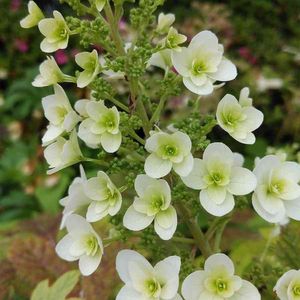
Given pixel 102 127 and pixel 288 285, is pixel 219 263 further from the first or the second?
pixel 102 127

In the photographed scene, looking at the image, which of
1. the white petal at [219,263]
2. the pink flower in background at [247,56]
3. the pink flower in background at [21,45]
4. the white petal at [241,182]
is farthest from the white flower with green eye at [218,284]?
the pink flower in background at [21,45]

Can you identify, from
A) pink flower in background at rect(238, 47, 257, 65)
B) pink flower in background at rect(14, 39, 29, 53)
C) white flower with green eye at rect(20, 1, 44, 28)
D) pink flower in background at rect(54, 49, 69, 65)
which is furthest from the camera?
pink flower in background at rect(14, 39, 29, 53)

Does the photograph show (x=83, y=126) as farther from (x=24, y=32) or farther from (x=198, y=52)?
(x=24, y=32)

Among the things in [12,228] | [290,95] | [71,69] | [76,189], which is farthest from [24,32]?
[76,189]

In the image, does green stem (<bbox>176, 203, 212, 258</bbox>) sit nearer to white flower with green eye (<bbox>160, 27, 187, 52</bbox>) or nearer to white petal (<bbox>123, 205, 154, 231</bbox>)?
white petal (<bbox>123, 205, 154, 231</bbox>)

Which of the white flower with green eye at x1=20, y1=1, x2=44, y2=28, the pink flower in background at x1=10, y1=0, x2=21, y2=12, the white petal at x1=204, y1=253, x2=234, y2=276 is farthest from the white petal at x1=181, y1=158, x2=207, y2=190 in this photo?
the pink flower in background at x1=10, y1=0, x2=21, y2=12

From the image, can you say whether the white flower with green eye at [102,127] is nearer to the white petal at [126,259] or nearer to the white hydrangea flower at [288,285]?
the white petal at [126,259]
